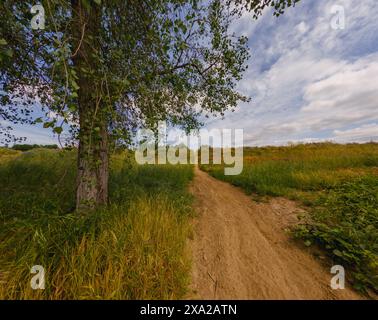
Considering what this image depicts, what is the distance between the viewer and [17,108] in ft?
13.3

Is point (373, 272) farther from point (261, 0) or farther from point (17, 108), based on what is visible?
point (17, 108)

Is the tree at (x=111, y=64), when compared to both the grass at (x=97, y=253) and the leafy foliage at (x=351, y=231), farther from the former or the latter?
the leafy foliage at (x=351, y=231)

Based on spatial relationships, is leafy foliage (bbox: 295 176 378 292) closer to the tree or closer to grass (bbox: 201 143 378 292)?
grass (bbox: 201 143 378 292)

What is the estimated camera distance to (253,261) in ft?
8.70

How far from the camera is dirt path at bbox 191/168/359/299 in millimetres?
2105

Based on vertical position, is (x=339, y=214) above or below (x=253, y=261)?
above

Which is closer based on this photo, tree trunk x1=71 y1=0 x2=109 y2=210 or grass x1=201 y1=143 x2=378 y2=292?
grass x1=201 y1=143 x2=378 y2=292

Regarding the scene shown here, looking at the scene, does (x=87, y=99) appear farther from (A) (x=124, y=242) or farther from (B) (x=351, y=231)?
(B) (x=351, y=231)

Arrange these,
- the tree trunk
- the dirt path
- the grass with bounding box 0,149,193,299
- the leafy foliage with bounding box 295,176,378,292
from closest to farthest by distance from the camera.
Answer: the grass with bounding box 0,149,193,299, the dirt path, the leafy foliage with bounding box 295,176,378,292, the tree trunk

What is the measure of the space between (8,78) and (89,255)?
4315mm

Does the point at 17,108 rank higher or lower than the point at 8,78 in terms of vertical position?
lower

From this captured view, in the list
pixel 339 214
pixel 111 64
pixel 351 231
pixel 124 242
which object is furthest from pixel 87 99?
pixel 339 214

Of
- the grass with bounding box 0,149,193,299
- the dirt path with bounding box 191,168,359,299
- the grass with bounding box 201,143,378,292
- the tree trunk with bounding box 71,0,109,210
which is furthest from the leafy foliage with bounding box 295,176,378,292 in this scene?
the tree trunk with bounding box 71,0,109,210
